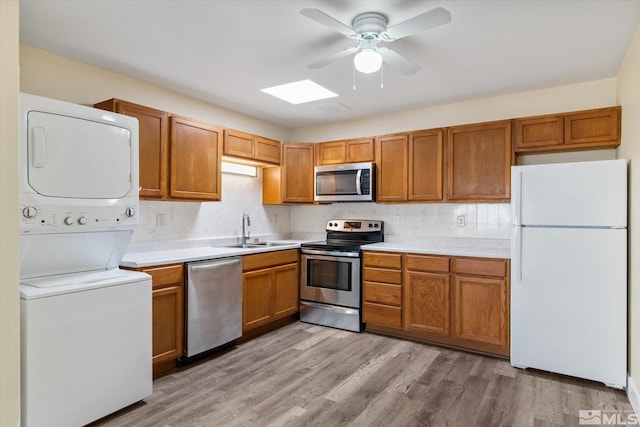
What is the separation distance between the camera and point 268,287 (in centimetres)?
377

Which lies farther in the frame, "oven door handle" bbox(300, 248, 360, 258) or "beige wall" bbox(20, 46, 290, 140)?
"oven door handle" bbox(300, 248, 360, 258)

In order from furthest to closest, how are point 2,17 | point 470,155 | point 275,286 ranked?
point 275,286 → point 470,155 → point 2,17

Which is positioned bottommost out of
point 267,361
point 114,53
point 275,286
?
point 267,361

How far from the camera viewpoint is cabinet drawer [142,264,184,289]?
270 centimetres

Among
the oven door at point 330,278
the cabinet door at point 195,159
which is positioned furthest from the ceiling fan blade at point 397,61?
the oven door at point 330,278

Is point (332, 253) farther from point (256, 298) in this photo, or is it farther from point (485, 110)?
point (485, 110)

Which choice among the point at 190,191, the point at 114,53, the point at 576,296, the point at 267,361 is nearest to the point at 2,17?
the point at 114,53

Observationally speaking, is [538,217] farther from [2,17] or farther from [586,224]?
[2,17]

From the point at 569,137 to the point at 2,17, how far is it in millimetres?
3786

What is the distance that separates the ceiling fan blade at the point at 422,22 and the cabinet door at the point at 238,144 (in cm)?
215

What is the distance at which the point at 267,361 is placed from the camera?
3.08 metres

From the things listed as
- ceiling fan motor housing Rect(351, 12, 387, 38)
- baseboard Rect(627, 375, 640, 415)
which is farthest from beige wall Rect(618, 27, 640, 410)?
ceiling fan motor housing Rect(351, 12, 387, 38)

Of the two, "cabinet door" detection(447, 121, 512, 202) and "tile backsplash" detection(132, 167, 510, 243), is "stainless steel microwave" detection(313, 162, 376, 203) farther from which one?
"cabinet door" detection(447, 121, 512, 202)

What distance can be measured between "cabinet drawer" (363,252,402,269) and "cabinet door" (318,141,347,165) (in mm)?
1271
